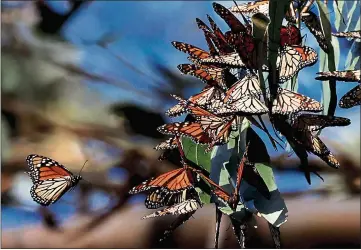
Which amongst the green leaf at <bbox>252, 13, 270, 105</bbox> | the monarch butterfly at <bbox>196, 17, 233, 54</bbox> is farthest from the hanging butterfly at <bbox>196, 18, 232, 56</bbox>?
the green leaf at <bbox>252, 13, 270, 105</bbox>

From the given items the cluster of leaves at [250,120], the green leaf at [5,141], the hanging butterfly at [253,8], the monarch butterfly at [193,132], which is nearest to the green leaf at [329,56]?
the cluster of leaves at [250,120]

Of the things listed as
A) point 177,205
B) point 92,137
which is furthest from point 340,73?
point 92,137

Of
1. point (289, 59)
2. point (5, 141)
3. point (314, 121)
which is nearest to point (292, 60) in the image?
point (289, 59)

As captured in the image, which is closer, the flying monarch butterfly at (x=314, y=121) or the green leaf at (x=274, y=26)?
the green leaf at (x=274, y=26)

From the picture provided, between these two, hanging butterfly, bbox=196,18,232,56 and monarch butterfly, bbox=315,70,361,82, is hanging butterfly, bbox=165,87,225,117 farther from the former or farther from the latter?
monarch butterfly, bbox=315,70,361,82

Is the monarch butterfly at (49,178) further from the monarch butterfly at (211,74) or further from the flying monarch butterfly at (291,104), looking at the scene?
the flying monarch butterfly at (291,104)

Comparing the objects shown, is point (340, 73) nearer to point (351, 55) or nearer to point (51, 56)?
point (351, 55)

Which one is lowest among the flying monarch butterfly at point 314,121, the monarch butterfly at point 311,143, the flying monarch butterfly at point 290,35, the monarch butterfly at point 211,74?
the monarch butterfly at point 311,143

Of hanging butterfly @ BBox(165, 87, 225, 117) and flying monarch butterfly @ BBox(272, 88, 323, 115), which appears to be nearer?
flying monarch butterfly @ BBox(272, 88, 323, 115)
